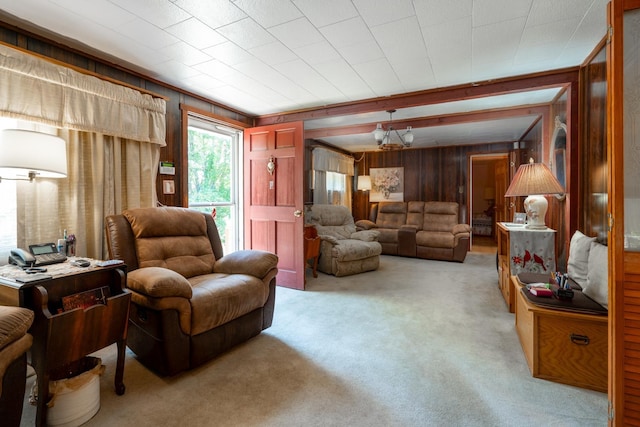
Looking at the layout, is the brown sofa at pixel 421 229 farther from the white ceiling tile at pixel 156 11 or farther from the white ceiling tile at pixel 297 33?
the white ceiling tile at pixel 156 11

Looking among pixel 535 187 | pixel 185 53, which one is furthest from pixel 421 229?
pixel 185 53

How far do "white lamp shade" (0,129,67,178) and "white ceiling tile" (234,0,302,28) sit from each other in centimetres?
144

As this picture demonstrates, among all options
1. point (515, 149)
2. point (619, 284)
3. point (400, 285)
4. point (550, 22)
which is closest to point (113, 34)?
point (550, 22)

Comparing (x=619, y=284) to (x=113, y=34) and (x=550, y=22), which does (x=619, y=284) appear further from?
(x=113, y=34)

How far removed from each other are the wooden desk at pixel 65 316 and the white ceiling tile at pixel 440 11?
2445mm

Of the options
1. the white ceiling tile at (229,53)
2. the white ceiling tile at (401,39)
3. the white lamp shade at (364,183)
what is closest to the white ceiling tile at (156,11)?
the white ceiling tile at (229,53)

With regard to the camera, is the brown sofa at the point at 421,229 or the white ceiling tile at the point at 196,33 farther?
the brown sofa at the point at 421,229

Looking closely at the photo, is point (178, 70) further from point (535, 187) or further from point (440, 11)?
point (535, 187)

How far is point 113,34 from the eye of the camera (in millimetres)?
2115

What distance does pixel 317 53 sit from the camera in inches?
95.5

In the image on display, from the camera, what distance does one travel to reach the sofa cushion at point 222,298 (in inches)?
75.0

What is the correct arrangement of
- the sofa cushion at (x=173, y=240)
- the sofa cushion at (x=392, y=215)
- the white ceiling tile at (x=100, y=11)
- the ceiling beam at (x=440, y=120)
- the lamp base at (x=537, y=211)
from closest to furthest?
the white ceiling tile at (x=100, y=11)
the sofa cushion at (x=173, y=240)
the lamp base at (x=537, y=211)
the ceiling beam at (x=440, y=120)
the sofa cushion at (x=392, y=215)

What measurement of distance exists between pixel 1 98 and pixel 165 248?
1.38 metres

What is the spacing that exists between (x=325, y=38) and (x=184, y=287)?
200cm
